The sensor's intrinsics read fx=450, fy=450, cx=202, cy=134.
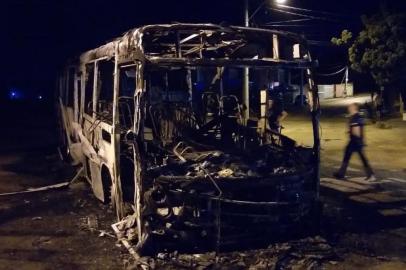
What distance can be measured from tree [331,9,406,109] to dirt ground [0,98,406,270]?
815cm

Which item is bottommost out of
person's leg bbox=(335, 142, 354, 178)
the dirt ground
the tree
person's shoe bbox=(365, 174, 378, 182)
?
the dirt ground

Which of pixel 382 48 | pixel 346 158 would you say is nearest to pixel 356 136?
pixel 346 158

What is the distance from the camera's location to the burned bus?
5.49m

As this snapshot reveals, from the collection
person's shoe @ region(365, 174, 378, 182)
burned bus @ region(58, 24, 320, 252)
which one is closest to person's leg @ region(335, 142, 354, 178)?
person's shoe @ region(365, 174, 378, 182)

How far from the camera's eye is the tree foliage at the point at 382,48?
19156mm

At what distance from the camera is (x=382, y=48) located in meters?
19.7

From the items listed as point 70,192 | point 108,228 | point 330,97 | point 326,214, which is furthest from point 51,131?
point 330,97

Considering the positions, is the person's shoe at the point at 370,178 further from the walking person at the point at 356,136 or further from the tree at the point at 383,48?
the tree at the point at 383,48

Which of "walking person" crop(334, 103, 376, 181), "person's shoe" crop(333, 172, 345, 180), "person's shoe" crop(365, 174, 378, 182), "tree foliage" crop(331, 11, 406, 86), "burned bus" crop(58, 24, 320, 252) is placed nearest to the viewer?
"burned bus" crop(58, 24, 320, 252)

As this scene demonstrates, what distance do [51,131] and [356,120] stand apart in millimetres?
13804

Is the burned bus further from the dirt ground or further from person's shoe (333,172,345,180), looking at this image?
person's shoe (333,172,345,180)

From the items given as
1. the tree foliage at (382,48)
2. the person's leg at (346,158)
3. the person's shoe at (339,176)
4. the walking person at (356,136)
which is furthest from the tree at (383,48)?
the person's shoe at (339,176)

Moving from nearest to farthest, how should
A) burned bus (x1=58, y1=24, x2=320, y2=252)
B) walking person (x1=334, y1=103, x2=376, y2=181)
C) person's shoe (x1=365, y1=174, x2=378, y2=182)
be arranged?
burned bus (x1=58, y1=24, x2=320, y2=252) < walking person (x1=334, y1=103, x2=376, y2=181) < person's shoe (x1=365, y1=174, x2=378, y2=182)

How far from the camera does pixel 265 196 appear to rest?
20.1ft
